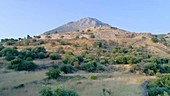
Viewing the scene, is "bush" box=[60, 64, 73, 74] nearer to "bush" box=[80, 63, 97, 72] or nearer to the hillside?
the hillside

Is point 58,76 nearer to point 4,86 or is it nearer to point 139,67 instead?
point 4,86

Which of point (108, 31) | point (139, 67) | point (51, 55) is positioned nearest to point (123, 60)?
point (139, 67)

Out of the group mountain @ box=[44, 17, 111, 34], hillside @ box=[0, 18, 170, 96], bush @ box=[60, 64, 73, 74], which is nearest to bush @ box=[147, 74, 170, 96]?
hillside @ box=[0, 18, 170, 96]

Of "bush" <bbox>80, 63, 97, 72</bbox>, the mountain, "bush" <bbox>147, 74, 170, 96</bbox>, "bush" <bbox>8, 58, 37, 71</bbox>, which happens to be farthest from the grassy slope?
the mountain

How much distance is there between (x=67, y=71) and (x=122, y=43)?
138ft

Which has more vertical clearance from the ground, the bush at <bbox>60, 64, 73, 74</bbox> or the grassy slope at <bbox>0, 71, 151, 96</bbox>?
the bush at <bbox>60, 64, 73, 74</bbox>

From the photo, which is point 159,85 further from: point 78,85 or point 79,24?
point 79,24

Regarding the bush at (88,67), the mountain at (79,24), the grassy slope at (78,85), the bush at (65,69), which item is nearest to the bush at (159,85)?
the grassy slope at (78,85)

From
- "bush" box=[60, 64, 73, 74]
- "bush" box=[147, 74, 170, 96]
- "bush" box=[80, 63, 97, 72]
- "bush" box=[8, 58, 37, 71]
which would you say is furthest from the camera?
"bush" box=[80, 63, 97, 72]

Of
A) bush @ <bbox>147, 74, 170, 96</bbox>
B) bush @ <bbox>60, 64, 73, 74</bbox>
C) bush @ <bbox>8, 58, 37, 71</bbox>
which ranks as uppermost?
bush @ <bbox>8, 58, 37, 71</bbox>

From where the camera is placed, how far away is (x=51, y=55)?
5953 cm

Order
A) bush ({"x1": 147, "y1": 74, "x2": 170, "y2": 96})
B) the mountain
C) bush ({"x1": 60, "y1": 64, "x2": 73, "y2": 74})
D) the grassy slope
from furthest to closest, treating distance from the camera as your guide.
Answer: the mountain, bush ({"x1": 60, "y1": 64, "x2": 73, "y2": 74}), bush ({"x1": 147, "y1": 74, "x2": 170, "y2": 96}), the grassy slope

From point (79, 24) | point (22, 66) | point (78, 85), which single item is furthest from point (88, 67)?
point (79, 24)

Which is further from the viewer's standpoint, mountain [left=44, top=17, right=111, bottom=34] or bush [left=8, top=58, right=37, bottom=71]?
mountain [left=44, top=17, right=111, bottom=34]
